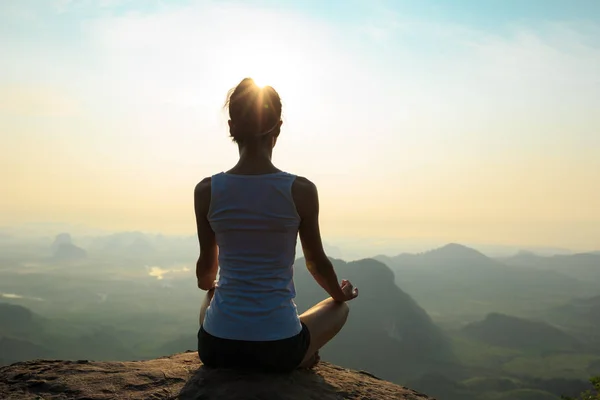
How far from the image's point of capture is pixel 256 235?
4750 millimetres

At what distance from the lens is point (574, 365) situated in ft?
510

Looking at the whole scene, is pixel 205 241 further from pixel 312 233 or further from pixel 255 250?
pixel 312 233

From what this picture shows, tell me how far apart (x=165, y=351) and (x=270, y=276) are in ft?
583

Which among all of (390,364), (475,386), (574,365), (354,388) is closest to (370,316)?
(390,364)

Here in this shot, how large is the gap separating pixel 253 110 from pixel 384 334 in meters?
179

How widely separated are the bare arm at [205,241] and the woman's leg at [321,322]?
1.26m

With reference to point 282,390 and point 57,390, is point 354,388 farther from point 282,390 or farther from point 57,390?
point 57,390

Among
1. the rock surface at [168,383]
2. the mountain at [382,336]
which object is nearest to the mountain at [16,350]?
the mountain at [382,336]

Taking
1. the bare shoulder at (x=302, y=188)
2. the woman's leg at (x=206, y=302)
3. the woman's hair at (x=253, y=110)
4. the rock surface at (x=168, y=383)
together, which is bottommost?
the rock surface at (x=168, y=383)

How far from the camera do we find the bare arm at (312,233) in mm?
4816

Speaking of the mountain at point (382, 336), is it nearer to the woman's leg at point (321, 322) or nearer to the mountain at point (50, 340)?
the mountain at point (50, 340)

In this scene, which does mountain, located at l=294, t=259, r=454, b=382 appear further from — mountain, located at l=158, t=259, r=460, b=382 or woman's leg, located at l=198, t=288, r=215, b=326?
woman's leg, located at l=198, t=288, r=215, b=326

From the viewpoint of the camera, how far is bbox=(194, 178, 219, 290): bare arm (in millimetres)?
5105

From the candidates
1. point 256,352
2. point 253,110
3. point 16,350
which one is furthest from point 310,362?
point 16,350
